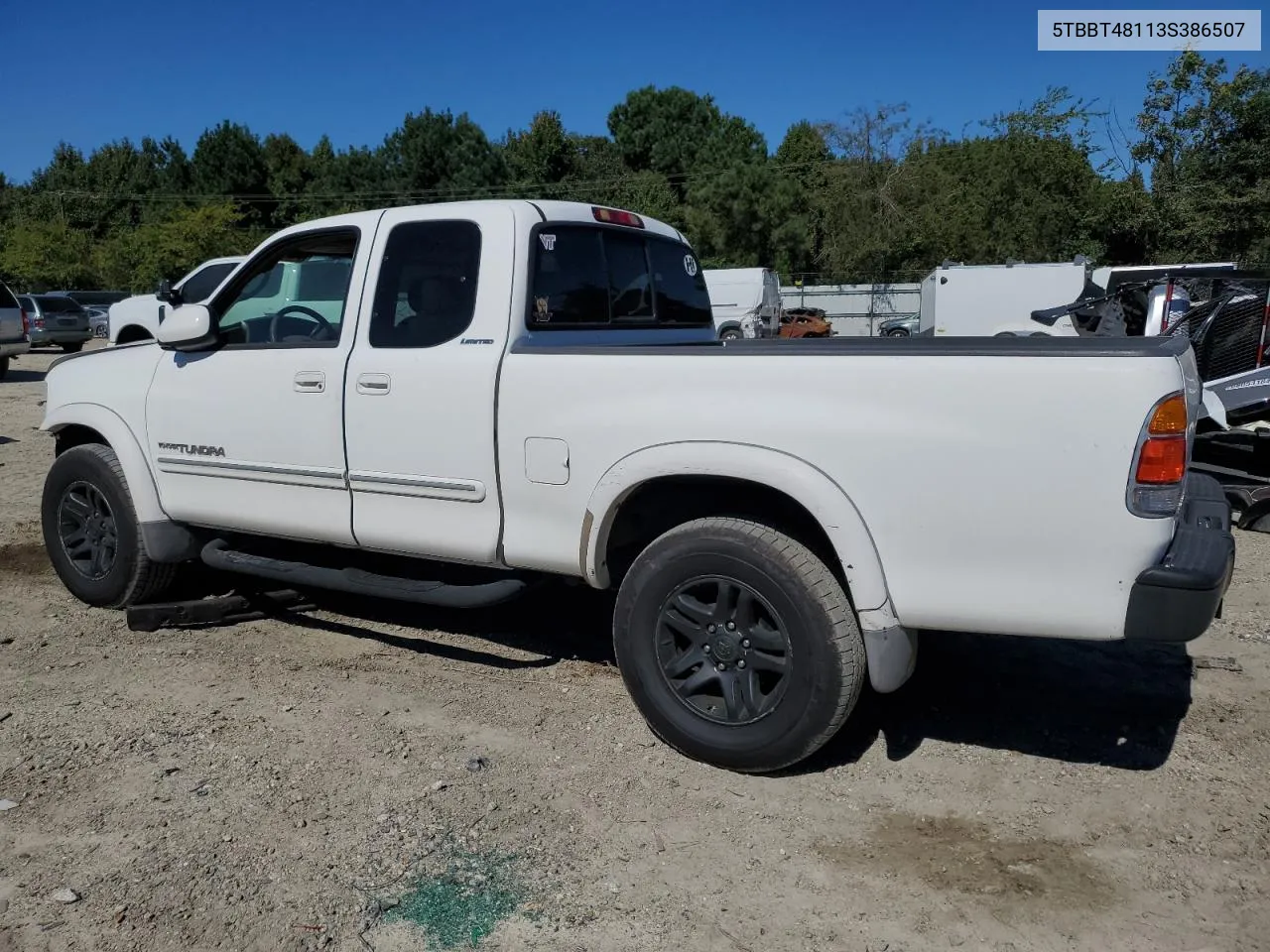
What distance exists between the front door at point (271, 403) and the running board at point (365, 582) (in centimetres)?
17

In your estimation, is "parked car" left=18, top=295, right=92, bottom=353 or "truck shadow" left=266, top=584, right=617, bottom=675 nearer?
"truck shadow" left=266, top=584, right=617, bottom=675

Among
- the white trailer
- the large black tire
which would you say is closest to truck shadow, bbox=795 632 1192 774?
the large black tire

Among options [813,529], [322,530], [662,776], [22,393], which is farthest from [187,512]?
[22,393]

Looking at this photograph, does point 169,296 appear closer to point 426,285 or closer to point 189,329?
point 189,329

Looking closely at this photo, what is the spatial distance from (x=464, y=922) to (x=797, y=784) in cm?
131

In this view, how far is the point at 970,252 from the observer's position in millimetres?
42844

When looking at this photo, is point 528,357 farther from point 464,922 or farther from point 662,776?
point 464,922

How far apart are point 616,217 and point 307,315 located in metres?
1.48

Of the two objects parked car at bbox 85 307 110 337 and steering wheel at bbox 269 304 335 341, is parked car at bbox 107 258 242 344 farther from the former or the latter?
parked car at bbox 85 307 110 337

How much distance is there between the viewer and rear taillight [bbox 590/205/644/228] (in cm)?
455

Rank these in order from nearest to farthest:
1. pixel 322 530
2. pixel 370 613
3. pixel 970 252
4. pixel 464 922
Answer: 1. pixel 464 922
2. pixel 322 530
3. pixel 370 613
4. pixel 970 252

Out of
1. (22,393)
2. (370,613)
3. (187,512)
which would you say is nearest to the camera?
(187,512)

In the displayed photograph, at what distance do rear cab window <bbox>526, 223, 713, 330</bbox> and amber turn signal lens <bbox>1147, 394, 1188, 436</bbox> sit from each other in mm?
2254

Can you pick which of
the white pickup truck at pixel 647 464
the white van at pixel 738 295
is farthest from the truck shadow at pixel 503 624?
the white van at pixel 738 295
